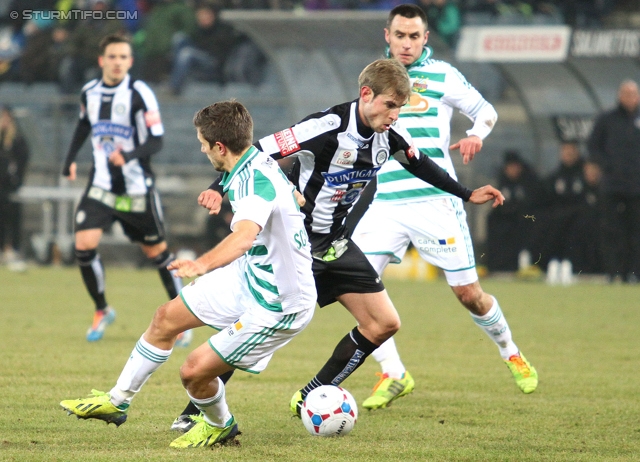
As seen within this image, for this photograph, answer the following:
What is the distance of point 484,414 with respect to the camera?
5891mm

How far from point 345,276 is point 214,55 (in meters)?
13.9

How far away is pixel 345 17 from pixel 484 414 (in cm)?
922

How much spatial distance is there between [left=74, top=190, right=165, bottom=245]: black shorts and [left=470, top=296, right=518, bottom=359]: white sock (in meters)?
3.51

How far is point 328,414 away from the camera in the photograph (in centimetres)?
515

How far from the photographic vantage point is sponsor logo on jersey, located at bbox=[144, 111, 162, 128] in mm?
8906

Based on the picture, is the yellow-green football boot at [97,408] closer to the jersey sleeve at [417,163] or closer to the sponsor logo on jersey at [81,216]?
the jersey sleeve at [417,163]

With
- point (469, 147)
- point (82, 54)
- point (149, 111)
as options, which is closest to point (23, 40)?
point (82, 54)

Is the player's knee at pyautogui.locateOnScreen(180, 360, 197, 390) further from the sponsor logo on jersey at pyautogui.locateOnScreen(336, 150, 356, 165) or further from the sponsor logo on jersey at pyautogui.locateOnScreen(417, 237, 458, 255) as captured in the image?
the sponsor logo on jersey at pyautogui.locateOnScreen(417, 237, 458, 255)

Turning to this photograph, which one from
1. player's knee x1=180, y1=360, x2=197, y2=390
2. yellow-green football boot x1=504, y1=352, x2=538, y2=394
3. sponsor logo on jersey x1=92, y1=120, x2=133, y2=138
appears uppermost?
player's knee x1=180, y1=360, x2=197, y2=390

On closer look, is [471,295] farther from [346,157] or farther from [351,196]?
[346,157]

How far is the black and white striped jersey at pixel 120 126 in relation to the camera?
29.4 feet

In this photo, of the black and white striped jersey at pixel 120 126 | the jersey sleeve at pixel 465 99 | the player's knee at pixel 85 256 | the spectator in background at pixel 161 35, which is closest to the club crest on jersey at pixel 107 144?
the black and white striped jersey at pixel 120 126

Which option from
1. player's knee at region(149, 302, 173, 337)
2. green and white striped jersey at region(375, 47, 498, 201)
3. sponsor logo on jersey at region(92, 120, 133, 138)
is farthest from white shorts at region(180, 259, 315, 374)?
sponsor logo on jersey at region(92, 120, 133, 138)

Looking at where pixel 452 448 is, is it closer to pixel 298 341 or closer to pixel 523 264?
pixel 298 341
